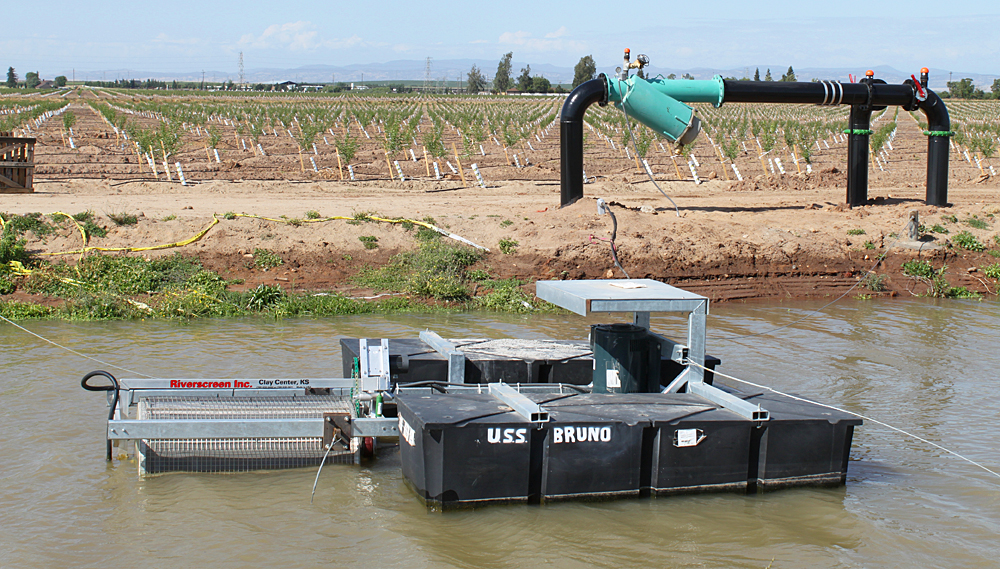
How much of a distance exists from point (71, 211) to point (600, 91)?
1140 cm

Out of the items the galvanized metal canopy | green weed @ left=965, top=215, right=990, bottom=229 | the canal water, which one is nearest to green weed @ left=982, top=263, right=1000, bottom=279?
green weed @ left=965, top=215, right=990, bottom=229

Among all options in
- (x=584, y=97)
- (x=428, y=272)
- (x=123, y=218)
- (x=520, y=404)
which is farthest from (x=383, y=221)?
(x=520, y=404)

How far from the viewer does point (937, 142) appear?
20.2m

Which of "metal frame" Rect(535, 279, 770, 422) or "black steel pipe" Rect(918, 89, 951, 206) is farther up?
"black steel pipe" Rect(918, 89, 951, 206)

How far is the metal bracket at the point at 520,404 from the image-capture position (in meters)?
6.46

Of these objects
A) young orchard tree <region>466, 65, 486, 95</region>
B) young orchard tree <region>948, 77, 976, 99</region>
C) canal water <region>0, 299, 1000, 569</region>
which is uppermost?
young orchard tree <region>466, 65, 486, 95</region>

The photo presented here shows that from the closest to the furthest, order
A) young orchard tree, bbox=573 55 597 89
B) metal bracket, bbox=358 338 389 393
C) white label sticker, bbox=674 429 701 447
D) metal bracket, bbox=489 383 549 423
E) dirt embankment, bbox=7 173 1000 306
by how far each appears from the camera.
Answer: metal bracket, bbox=489 383 549 423 → white label sticker, bbox=674 429 701 447 → metal bracket, bbox=358 338 389 393 → dirt embankment, bbox=7 173 1000 306 → young orchard tree, bbox=573 55 597 89

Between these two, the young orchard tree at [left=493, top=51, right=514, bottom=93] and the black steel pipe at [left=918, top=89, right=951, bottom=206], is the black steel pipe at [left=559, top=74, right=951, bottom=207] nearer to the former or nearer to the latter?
the black steel pipe at [left=918, top=89, right=951, bottom=206]

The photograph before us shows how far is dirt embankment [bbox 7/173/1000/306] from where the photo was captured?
53.8ft

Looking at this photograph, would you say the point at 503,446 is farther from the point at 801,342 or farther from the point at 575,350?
the point at 801,342

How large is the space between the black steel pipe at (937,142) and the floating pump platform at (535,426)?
49.3 feet

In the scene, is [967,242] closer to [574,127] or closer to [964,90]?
[574,127]

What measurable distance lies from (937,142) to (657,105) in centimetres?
762

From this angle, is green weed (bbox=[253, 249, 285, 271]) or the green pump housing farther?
the green pump housing
